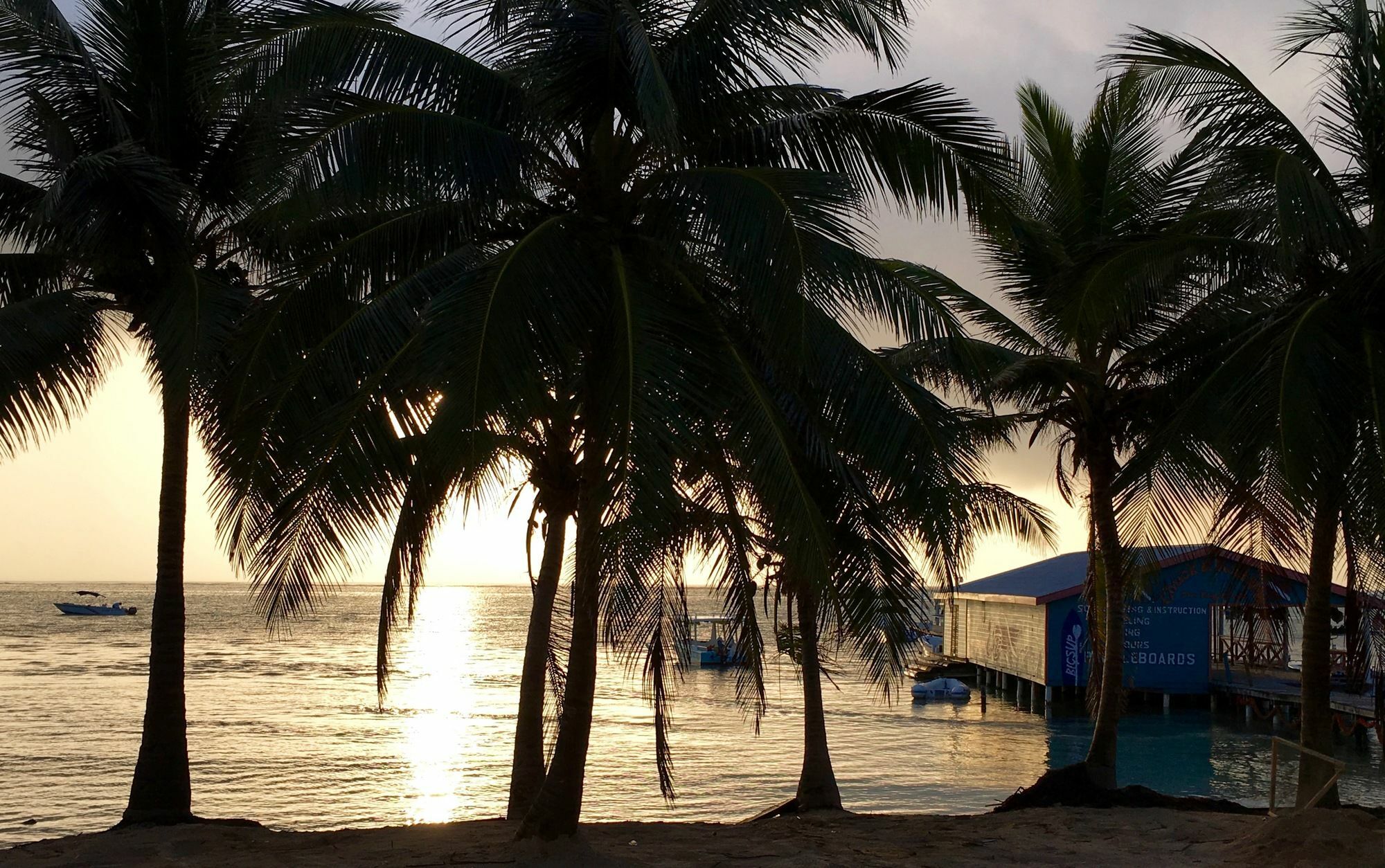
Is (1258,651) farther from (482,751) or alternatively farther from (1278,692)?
(482,751)

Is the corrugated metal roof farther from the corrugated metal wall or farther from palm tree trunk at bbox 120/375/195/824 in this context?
palm tree trunk at bbox 120/375/195/824

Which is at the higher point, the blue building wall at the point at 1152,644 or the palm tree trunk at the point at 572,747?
the palm tree trunk at the point at 572,747

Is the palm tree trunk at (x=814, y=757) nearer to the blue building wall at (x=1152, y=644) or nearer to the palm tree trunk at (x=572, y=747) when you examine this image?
the palm tree trunk at (x=572, y=747)

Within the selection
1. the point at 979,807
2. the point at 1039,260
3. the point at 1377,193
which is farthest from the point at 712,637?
the point at 1377,193

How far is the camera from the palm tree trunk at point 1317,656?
1154 cm

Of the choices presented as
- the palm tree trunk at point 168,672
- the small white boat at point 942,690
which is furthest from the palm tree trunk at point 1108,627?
the small white boat at point 942,690

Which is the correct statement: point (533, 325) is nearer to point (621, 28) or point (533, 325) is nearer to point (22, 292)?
point (621, 28)

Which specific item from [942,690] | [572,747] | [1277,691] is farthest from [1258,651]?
[572,747]

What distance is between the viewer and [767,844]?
33.4 feet

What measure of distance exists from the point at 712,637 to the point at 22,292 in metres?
57.2

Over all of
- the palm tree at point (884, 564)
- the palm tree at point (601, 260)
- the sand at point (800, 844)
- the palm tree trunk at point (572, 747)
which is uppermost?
the palm tree at point (601, 260)

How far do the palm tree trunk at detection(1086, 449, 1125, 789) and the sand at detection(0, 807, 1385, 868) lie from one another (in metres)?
1.97

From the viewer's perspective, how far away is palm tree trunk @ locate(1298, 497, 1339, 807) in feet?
37.9

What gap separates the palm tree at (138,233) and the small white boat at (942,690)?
36.8 metres
